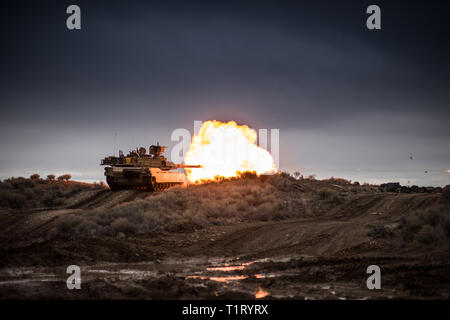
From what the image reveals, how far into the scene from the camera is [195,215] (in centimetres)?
2455

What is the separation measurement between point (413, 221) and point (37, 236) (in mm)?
17633

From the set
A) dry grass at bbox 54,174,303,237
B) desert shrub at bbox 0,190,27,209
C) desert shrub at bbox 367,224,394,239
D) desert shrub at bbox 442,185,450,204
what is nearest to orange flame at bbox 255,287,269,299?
desert shrub at bbox 367,224,394,239

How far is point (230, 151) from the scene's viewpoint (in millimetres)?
39469

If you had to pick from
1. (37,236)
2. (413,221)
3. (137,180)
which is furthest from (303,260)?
(137,180)

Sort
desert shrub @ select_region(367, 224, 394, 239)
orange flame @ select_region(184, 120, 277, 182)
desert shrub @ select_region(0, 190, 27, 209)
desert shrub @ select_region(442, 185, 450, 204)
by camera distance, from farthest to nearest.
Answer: orange flame @ select_region(184, 120, 277, 182) < desert shrub @ select_region(0, 190, 27, 209) < desert shrub @ select_region(442, 185, 450, 204) < desert shrub @ select_region(367, 224, 394, 239)

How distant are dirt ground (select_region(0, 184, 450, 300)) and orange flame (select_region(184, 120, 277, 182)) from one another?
1635 centimetres

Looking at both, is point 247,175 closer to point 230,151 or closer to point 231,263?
point 230,151

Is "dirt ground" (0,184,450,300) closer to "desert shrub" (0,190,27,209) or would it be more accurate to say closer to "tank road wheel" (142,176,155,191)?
"desert shrub" (0,190,27,209)

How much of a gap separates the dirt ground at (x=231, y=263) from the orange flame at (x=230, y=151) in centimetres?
1635

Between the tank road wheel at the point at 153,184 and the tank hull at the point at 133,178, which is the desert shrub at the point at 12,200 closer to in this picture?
the tank hull at the point at 133,178

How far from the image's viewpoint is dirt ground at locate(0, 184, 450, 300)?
1041 centimetres

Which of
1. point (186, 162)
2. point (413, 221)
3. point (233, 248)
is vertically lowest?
point (233, 248)

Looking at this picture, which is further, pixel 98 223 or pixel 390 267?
pixel 98 223

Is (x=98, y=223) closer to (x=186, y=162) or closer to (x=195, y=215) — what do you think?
(x=195, y=215)
